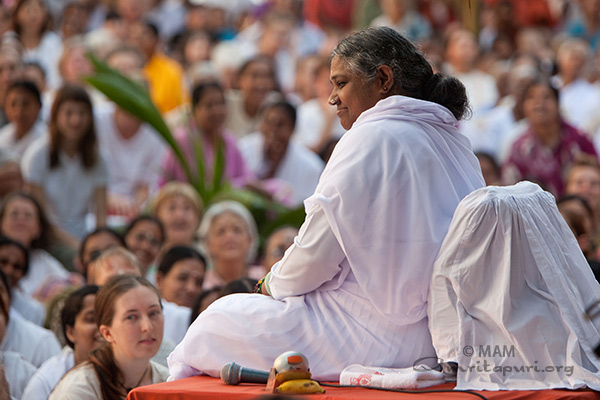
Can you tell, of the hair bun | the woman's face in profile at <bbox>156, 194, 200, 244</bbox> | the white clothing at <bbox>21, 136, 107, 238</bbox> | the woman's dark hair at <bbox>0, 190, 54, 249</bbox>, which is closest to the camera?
the hair bun

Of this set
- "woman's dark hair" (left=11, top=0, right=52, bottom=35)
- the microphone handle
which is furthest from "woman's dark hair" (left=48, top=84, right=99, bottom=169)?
the microphone handle

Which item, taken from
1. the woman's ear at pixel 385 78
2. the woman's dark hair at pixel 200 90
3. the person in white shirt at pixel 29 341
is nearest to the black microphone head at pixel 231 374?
the woman's ear at pixel 385 78

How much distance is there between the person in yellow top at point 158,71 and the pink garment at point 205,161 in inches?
81.8

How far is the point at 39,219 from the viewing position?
7.61 meters

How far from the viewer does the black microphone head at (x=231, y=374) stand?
371 centimetres

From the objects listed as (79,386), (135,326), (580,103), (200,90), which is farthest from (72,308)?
(580,103)

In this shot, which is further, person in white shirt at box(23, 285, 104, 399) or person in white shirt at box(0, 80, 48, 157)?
person in white shirt at box(0, 80, 48, 157)

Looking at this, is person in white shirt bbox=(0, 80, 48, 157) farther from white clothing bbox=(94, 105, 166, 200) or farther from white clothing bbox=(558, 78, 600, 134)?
white clothing bbox=(558, 78, 600, 134)

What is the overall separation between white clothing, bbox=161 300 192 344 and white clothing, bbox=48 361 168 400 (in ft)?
3.90

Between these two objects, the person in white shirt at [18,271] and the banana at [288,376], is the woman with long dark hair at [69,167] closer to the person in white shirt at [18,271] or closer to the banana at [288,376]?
the person in white shirt at [18,271]

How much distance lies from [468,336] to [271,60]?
866 centimetres

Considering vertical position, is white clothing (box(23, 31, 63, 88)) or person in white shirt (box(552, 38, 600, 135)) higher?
white clothing (box(23, 31, 63, 88))

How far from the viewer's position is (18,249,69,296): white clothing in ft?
23.7

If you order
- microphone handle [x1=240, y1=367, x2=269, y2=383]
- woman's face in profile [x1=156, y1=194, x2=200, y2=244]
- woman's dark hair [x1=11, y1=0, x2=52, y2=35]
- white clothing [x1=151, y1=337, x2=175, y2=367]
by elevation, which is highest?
woman's dark hair [x1=11, y1=0, x2=52, y2=35]
